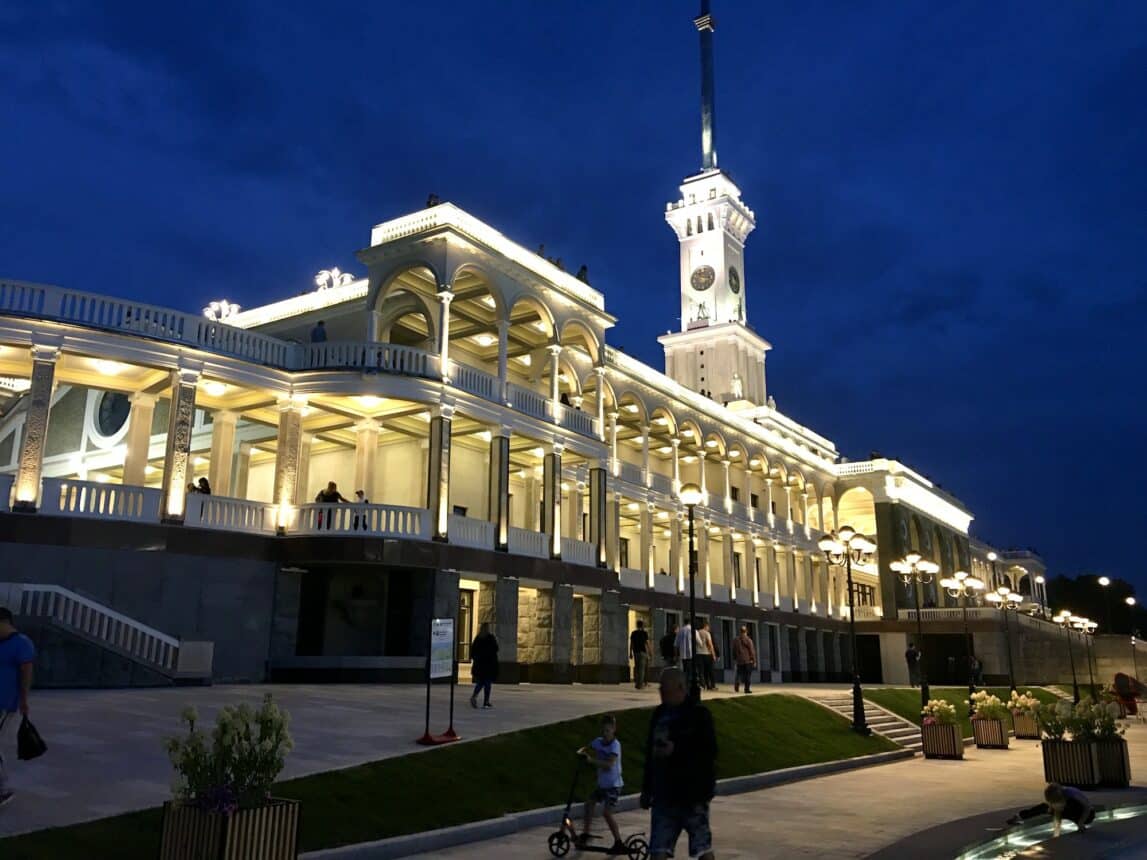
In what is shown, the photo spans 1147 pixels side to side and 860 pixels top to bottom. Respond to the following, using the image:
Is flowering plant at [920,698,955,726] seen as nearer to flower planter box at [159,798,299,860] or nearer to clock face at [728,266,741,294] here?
flower planter box at [159,798,299,860]

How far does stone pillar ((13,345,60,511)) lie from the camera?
Answer: 72.8 feet

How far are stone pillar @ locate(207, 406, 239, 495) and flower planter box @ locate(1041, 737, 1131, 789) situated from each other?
2438 cm

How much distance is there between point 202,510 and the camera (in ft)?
81.2

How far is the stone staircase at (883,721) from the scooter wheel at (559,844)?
51.6ft

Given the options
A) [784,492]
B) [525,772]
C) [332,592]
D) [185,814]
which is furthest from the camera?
[784,492]

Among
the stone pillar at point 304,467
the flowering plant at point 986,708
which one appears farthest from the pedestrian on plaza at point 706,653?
the stone pillar at point 304,467

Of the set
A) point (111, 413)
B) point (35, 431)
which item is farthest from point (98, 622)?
point (111, 413)

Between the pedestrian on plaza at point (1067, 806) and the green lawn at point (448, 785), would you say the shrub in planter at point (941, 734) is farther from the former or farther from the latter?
the pedestrian on plaza at point (1067, 806)

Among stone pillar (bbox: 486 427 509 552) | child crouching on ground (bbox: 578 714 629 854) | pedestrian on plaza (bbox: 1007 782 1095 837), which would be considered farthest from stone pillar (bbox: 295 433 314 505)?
pedestrian on plaza (bbox: 1007 782 1095 837)

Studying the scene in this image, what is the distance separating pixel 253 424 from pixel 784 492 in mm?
35302

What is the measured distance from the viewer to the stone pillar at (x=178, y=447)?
24.2 m

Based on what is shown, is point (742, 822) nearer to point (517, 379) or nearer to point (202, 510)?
point (202, 510)

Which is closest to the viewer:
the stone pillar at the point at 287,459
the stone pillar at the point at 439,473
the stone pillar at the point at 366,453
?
the stone pillar at the point at 287,459

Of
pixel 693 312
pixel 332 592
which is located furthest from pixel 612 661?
pixel 693 312
